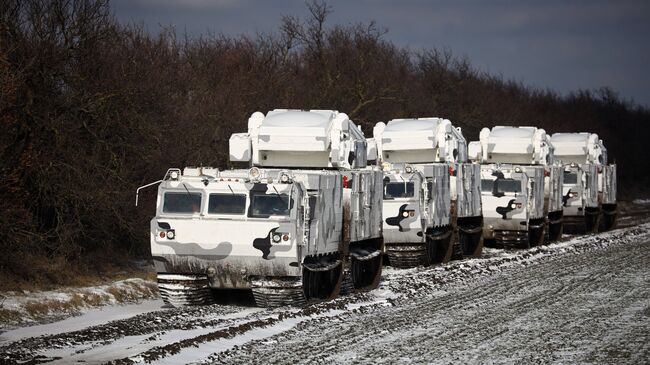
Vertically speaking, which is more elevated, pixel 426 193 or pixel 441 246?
pixel 426 193

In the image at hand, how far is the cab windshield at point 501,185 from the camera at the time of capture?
3416cm

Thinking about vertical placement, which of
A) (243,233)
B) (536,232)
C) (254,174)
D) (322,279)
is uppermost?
(254,174)

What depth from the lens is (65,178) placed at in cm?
2195

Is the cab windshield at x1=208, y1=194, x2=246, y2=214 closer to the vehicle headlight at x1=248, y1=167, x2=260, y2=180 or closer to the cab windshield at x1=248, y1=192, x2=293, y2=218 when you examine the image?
the cab windshield at x1=248, y1=192, x2=293, y2=218

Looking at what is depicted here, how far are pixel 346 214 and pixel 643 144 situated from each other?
85810 millimetres

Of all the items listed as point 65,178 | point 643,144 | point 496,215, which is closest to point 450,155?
point 496,215

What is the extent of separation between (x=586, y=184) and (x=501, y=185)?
9.70 meters

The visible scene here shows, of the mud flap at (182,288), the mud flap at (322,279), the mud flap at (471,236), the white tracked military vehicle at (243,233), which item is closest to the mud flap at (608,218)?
the mud flap at (471,236)

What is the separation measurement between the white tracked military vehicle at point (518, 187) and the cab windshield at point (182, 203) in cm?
1669

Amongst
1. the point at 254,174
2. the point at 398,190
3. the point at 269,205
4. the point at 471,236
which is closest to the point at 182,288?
the point at 269,205

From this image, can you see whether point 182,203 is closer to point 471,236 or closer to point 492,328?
point 492,328

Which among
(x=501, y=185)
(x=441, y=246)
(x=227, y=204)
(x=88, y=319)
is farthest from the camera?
(x=501, y=185)

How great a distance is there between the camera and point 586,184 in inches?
1688

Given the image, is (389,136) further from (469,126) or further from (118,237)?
(469,126)
